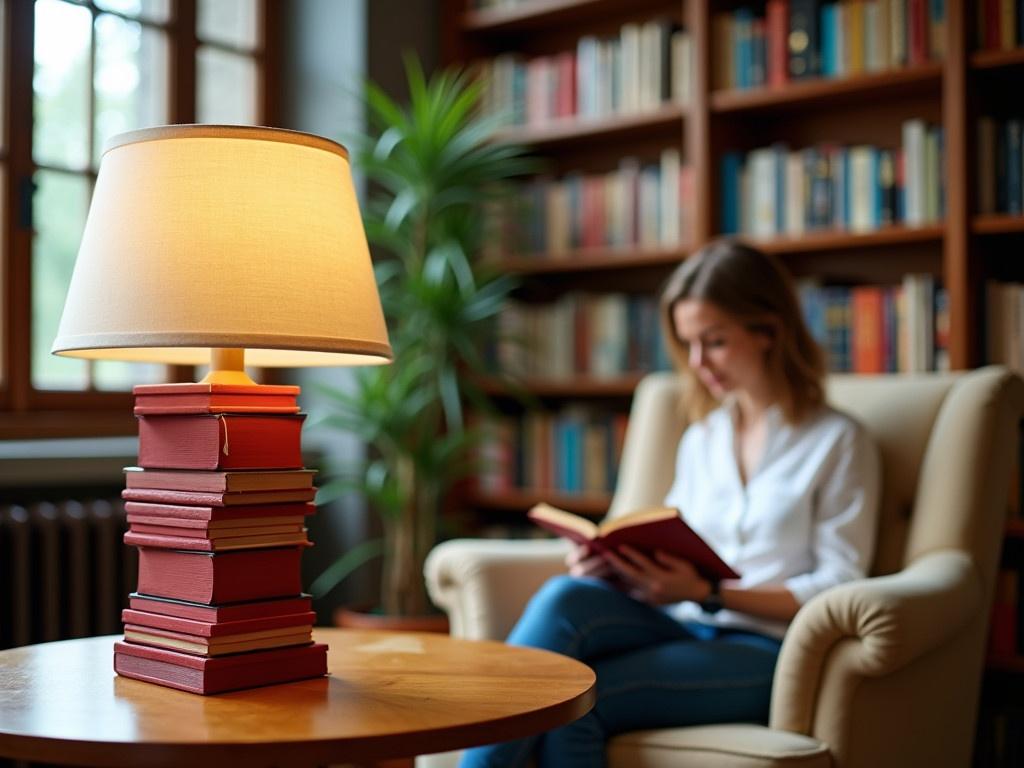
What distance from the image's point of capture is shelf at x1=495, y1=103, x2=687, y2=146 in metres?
3.08

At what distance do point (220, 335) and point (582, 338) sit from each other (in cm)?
210

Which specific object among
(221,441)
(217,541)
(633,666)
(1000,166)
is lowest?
(633,666)

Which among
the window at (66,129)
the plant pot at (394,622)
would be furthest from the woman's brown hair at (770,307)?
the window at (66,129)

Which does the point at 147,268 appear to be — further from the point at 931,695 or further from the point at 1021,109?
the point at 1021,109

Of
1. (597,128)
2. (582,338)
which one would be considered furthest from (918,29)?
(582,338)

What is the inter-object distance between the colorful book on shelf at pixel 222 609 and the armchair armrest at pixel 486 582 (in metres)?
0.79

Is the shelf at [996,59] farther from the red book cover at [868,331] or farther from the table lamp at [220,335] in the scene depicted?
the table lamp at [220,335]

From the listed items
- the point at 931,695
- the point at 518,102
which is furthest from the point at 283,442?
the point at 518,102

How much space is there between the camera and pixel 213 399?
1.32 metres

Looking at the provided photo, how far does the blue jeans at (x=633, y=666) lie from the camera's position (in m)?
1.78

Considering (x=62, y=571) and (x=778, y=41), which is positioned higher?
(x=778, y=41)

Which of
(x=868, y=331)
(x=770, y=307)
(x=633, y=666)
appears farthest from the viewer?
(x=868, y=331)

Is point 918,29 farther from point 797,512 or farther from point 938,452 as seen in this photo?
point 797,512

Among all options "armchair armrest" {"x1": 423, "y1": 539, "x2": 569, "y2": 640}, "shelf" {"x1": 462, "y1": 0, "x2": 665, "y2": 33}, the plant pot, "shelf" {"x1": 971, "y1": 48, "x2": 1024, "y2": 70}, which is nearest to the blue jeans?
"armchair armrest" {"x1": 423, "y1": 539, "x2": 569, "y2": 640}
